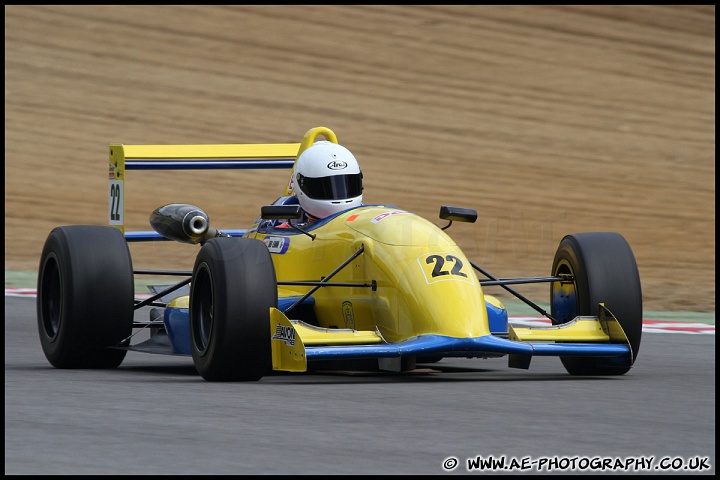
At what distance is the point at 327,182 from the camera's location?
35.3 feet

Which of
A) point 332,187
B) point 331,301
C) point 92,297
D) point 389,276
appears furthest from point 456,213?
point 92,297

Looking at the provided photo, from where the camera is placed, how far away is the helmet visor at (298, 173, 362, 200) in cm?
1077

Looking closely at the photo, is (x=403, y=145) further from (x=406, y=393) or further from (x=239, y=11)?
(x=406, y=393)

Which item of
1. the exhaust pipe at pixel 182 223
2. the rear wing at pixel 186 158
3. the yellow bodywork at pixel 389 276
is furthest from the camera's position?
the rear wing at pixel 186 158

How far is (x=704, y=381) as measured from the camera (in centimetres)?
962

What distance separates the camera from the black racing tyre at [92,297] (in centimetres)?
1027

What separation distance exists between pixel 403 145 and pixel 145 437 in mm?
22633

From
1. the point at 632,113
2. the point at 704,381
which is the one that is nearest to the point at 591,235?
the point at 704,381

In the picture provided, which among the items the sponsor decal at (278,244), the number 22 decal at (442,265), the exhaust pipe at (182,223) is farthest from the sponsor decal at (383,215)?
the exhaust pipe at (182,223)

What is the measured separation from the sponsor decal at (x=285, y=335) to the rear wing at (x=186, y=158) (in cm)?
314

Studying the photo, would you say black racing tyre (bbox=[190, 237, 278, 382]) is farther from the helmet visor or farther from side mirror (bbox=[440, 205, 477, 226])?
side mirror (bbox=[440, 205, 477, 226])

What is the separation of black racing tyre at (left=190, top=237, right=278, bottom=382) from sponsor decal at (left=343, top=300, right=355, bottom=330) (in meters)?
0.80

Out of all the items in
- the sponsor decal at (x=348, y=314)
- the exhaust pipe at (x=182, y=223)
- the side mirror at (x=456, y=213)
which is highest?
the side mirror at (x=456, y=213)

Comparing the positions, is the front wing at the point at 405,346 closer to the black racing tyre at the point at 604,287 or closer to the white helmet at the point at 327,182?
the black racing tyre at the point at 604,287
